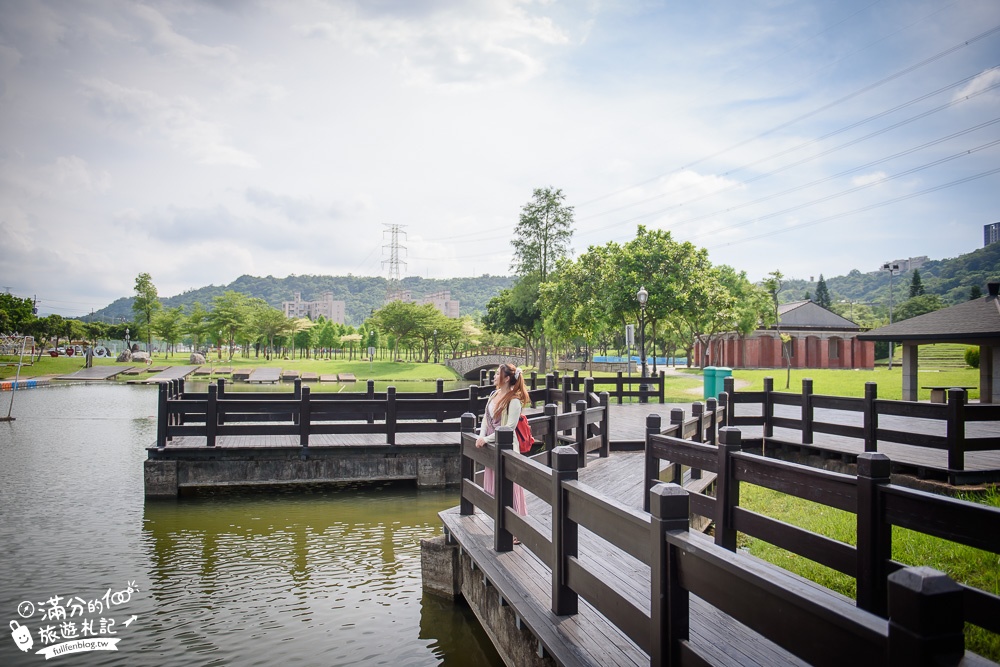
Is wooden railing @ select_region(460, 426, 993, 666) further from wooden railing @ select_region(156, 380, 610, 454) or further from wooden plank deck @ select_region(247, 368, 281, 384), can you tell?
wooden plank deck @ select_region(247, 368, 281, 384)

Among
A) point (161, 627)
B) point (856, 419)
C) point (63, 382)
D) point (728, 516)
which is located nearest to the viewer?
point (728, 516)

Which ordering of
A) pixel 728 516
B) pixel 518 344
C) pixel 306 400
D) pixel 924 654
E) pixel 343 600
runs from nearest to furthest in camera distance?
pixel 924 654
pixel 728 516
pixel 343 600
pixel 306 400
pixel 518 344

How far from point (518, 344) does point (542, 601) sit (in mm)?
97804

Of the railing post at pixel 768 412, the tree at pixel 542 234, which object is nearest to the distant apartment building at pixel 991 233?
the tree at pixel 542 234

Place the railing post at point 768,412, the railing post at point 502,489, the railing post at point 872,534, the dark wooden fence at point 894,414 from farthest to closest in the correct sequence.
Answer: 1. the railing post at point 768,412
2. the dark wooden fence at point 894,414
3. the railing post at point 502,489
4. the railing post at point 872,534

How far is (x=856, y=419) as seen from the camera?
56.3 ft

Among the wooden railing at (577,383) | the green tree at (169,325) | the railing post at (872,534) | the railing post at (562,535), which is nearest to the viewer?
the railing post at (872,534)

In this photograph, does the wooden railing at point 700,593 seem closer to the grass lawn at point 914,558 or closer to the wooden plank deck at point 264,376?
the grass lawn at point 914,558

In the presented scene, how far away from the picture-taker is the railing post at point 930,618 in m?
1.76

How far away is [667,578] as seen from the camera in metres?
2.98

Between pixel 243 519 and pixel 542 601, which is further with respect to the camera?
pixel 243 519

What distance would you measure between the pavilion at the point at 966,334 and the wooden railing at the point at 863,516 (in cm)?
1810

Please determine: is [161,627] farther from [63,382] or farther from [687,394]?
[63,382]

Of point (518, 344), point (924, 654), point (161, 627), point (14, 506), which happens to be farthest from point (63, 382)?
point (518, 344)
